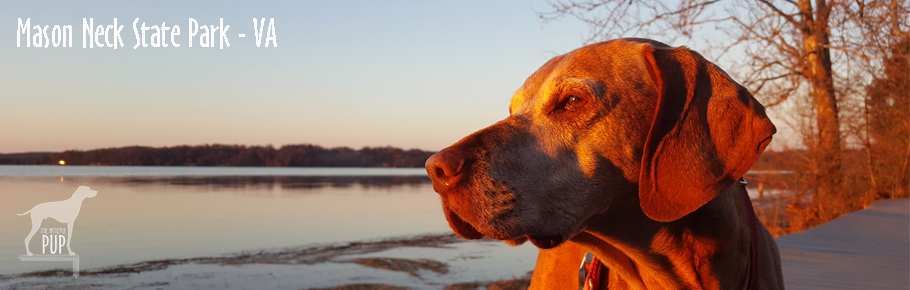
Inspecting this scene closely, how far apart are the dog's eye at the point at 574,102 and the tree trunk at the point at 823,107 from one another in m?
12.3

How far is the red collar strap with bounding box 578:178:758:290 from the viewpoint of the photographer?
2240 mm

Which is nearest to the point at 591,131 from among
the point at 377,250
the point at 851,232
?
the point at 851,232

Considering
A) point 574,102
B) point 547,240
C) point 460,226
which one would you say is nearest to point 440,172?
point 460,226

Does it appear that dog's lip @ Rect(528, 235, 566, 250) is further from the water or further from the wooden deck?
the water

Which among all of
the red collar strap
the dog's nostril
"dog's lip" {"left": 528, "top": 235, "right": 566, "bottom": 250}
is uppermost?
the dog's nostril

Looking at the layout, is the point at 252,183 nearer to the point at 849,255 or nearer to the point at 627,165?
the point at 849,255

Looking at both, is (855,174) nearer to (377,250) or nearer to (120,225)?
(377,250)

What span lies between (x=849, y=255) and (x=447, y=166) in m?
5.85

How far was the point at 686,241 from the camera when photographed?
2.06 m

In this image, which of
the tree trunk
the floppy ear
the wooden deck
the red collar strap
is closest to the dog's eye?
the floppy ear

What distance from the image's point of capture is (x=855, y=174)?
1373 cm

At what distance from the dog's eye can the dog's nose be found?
46cm

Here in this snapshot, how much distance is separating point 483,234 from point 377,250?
1041cm


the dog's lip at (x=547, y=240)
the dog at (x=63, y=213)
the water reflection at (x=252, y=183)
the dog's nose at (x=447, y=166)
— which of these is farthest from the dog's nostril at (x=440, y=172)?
the water reflection at (x=252, y=183)
